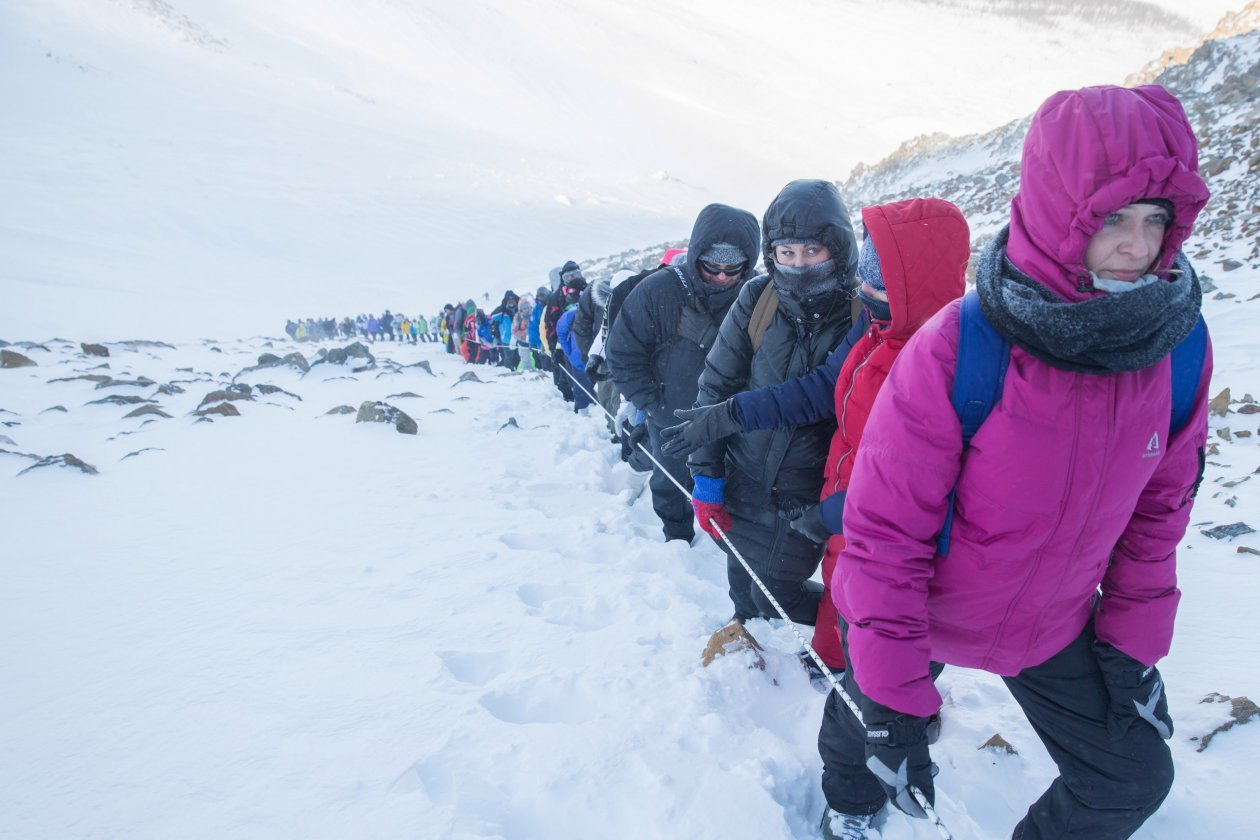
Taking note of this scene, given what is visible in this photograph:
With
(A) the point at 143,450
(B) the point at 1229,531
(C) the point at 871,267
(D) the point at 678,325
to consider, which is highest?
(C) the point at 871,267

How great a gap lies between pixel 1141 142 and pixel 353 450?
6.39m

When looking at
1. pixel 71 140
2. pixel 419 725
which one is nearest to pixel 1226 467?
pixel 419 725

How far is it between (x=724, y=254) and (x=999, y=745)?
2489 millimetres

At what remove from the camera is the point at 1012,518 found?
4.56 feet

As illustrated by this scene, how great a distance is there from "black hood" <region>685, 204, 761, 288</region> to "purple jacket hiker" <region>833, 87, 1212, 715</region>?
2196 mm

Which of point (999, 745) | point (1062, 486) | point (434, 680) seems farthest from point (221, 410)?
point (1062, 486)

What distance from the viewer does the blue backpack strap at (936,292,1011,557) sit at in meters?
1.35

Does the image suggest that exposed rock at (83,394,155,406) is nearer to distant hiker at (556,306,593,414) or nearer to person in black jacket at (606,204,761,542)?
distant hiker at (556,306,593,414)

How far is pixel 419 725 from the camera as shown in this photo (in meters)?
2.24

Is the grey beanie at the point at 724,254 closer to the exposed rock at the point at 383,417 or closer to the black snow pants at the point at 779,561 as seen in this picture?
the black snow pants at the point at 779,561

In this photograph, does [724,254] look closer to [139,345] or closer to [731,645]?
[731,645]

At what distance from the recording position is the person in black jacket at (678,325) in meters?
3.52

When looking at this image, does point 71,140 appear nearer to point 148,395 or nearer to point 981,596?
point 148,395

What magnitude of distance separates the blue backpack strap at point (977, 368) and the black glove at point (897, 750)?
0.69 metres
